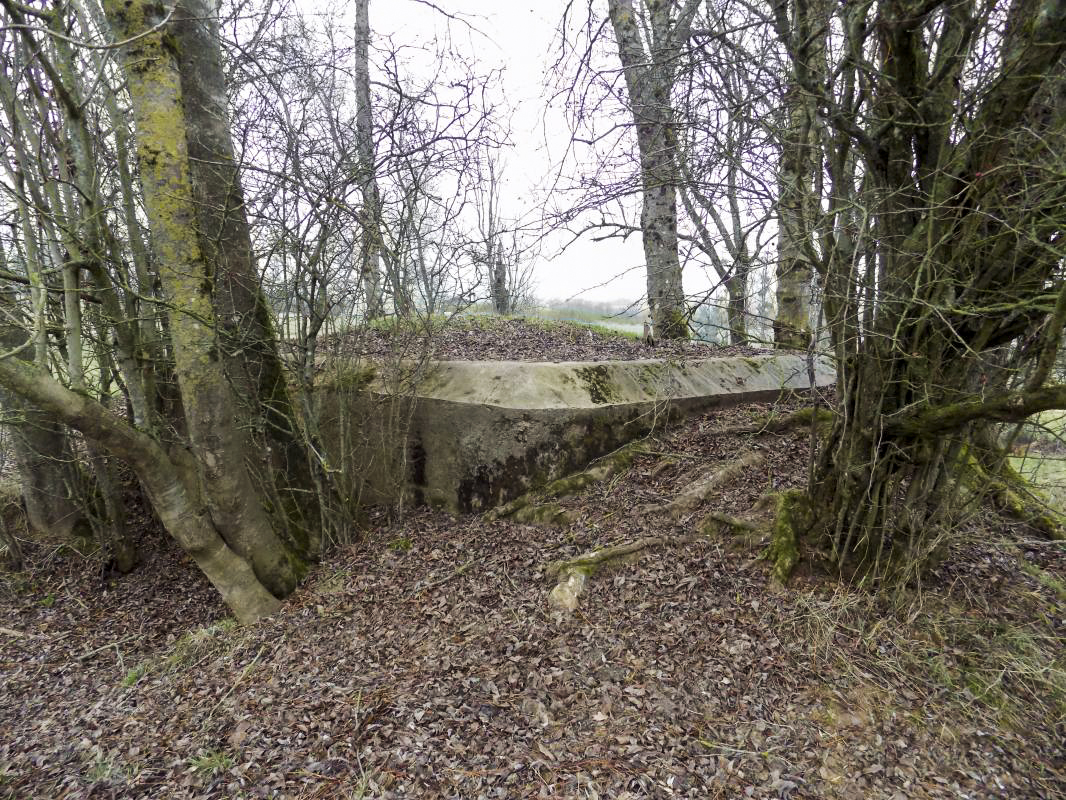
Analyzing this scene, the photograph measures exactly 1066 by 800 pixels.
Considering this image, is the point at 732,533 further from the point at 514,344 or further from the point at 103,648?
the point at 103,648

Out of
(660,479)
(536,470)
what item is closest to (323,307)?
(536,470)

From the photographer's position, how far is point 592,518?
13.6 ft

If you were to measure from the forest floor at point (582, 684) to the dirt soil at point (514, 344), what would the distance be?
170 cm

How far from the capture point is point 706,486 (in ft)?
13.6

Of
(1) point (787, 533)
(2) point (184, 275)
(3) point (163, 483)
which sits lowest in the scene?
(1) point (787, 533)

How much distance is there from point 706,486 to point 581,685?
5.99 ft

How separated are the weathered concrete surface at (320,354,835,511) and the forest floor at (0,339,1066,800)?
576 mm

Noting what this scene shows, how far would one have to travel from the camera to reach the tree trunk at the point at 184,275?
11.1 feet

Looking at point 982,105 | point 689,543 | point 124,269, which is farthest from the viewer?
point 124,269

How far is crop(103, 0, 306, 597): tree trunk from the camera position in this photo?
337 centimetres

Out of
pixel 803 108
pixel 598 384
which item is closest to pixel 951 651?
pixel 598 384

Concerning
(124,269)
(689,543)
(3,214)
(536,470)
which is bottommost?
(689,543)

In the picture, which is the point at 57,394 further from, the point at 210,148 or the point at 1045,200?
the point at 1045,200

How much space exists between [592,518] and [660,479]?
26.1 inches
